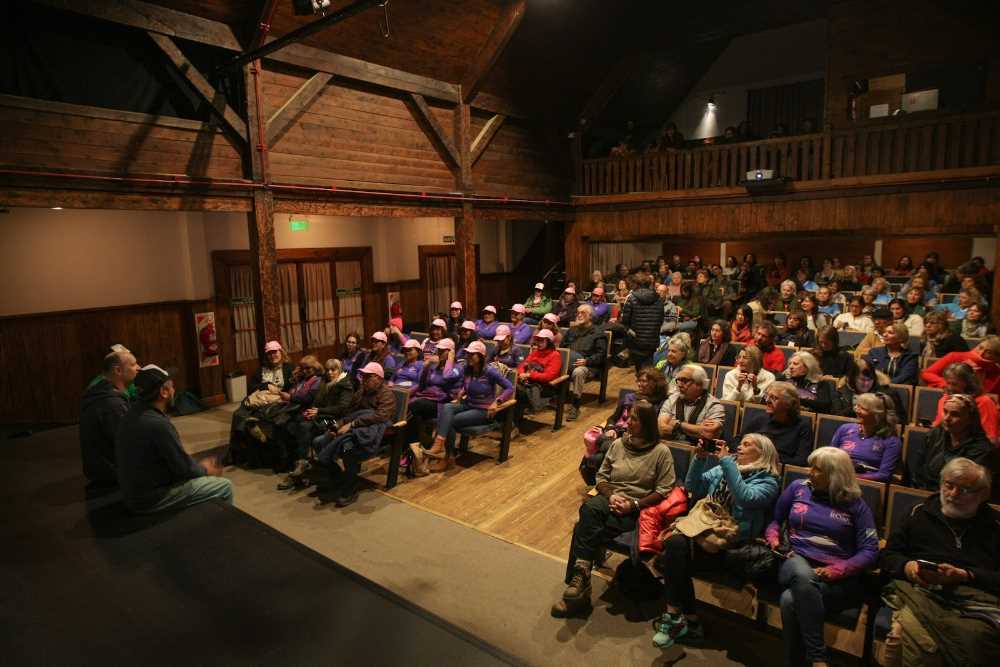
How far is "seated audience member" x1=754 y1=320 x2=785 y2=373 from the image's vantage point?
5191mm

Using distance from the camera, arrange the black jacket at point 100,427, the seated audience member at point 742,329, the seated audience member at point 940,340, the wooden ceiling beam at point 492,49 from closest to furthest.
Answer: the black jacket at point 100,427
the seated audience member at point 940,340
the seated audience member at point 742,329
the wooden ceiling beam at point 492,49

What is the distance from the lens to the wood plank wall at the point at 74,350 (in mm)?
6828

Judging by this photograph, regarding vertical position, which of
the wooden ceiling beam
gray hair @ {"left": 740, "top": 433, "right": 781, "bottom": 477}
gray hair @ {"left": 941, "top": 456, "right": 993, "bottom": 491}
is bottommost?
gray hair @ {"left": 740, "top": 433, "right": 781, "bottom": 477}

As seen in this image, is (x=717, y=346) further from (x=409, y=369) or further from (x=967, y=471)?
(x=967, y=471)

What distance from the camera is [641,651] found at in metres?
3.07

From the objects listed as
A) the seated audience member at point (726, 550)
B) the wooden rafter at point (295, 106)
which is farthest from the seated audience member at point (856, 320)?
the wooden rafter at point (295, 106)

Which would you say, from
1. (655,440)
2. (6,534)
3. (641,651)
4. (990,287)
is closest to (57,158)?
(6,534)

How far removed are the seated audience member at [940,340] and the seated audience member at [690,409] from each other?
2.45 meters

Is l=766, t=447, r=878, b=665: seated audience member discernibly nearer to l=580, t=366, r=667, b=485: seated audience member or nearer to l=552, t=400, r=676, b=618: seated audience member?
l=552, t=400, r=676, b=618: seated audience member

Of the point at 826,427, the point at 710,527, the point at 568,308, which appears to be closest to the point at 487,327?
the point at 568,308

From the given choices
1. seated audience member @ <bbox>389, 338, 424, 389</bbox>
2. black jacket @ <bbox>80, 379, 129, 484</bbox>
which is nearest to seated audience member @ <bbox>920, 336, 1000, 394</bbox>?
seated audience member @ <bbox>389, 338, 424, 389</bbox>

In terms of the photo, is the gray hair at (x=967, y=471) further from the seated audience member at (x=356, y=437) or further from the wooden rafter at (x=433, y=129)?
the wooden rafter at (x=433, y=129)

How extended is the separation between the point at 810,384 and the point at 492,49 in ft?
23.3

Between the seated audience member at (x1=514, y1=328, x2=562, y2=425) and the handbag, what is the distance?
122 inches
